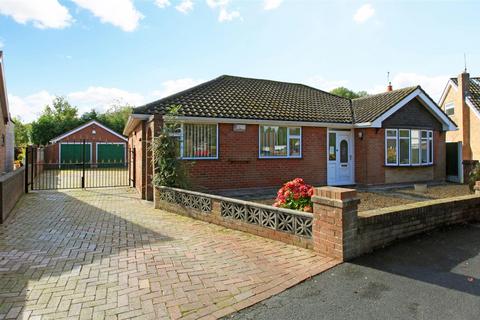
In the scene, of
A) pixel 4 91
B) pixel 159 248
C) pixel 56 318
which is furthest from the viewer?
pixel 4 91

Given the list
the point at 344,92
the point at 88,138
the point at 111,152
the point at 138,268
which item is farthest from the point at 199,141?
the point at 344,92

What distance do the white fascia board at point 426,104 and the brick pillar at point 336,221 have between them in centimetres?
982

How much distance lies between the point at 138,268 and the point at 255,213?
2.55 m

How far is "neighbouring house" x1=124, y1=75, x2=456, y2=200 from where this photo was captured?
38.8ft

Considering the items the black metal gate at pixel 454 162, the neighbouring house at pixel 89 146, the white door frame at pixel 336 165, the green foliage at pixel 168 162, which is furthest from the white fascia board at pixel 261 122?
the neighbouring house at pixel 89 146

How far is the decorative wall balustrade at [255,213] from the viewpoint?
561 cm

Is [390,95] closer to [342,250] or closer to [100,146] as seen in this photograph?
[342,250]

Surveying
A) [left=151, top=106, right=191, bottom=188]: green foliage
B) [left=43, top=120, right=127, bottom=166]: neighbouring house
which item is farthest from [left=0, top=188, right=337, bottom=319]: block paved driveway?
[left=43, top=120, right=127, bottom=166]: neighbouring house

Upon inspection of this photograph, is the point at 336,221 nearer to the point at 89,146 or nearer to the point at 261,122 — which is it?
the point at 261,122

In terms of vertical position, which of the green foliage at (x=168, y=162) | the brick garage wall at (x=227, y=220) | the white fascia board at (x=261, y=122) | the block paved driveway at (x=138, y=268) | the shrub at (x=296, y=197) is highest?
the white fascia board at (x=261, y=122)

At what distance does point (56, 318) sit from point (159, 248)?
2.37 meters

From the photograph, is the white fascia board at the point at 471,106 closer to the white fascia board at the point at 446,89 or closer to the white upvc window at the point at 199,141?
the white fascia board at the point at 446,89

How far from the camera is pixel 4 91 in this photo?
14.1 metres

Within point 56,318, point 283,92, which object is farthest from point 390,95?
point 56,318
